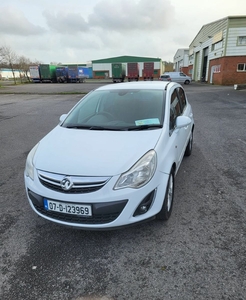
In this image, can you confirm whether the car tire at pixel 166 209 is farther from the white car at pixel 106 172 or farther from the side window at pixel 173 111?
the side window at pixel 173 111

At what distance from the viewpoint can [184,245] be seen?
249 centimetres

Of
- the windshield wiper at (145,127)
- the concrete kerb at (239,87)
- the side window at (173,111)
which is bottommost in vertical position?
the concrete kerb at (239,87)

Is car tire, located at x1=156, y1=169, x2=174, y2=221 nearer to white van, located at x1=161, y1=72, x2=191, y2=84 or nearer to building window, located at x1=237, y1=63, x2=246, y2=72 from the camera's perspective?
building window, located at x1=237, y1=63, x2=246, y2=72

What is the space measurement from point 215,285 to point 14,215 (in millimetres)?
2528

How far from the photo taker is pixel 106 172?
2.29 metres

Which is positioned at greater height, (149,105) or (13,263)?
(149,105)

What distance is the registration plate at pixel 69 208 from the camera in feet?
7.50

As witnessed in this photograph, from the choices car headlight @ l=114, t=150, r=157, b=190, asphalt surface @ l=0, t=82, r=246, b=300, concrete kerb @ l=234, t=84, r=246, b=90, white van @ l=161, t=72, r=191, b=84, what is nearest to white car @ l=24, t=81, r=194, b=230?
car headlight @ l=114, t=150, r=157, b=190

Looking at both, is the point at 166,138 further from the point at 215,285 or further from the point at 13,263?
the point at 13,263

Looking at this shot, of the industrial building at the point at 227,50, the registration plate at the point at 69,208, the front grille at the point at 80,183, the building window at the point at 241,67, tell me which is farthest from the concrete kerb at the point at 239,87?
the registration plate at the point at 69,208

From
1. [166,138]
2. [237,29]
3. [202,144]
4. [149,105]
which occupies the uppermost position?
[237,29]

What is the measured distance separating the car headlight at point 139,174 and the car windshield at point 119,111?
0.72m

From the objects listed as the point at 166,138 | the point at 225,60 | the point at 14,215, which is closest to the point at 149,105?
the point at 166,138

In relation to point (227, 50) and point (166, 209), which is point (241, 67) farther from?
point (166, 209)
